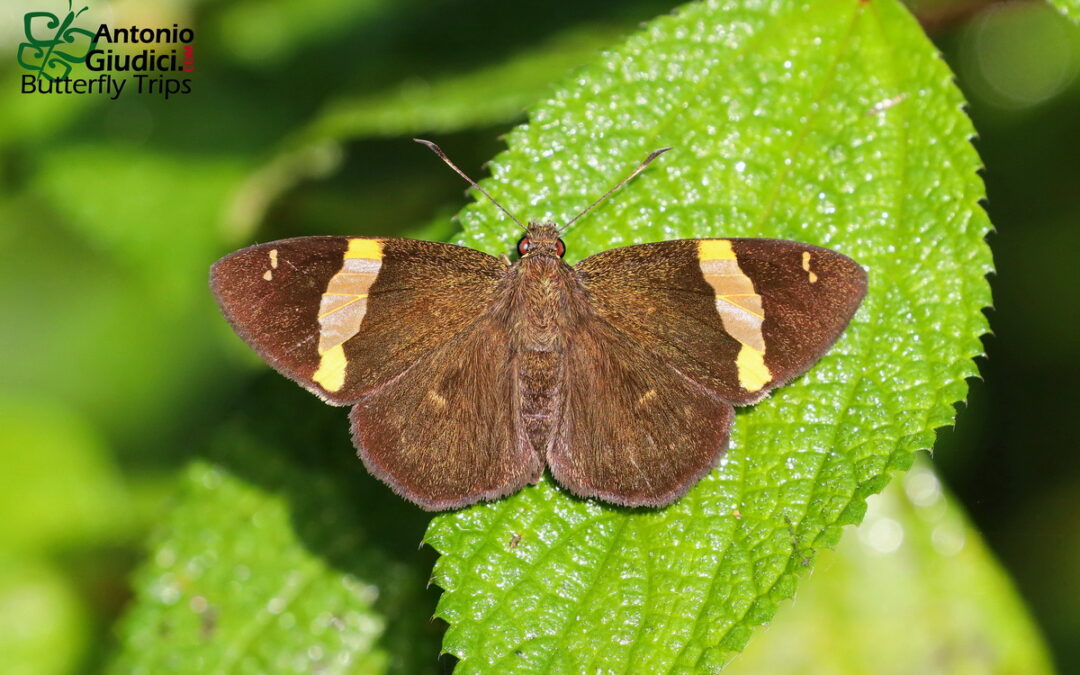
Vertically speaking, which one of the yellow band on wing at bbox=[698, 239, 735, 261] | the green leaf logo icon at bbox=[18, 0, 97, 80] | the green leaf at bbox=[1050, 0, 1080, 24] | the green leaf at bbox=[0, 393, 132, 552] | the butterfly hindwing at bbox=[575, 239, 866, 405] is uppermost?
the green leaf at bbox=[1050, 0, 1080, 24]

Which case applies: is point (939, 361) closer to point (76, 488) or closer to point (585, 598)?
point (585, 598)

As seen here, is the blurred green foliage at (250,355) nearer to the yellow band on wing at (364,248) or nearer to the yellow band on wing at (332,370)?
the yellow band on wing at (364,248)

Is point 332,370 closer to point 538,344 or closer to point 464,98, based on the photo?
point 538,344

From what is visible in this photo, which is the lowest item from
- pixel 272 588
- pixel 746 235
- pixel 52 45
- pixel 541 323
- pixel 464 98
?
pixel 272 588

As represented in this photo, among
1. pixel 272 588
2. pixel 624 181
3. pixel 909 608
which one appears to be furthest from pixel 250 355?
pixel 909 608

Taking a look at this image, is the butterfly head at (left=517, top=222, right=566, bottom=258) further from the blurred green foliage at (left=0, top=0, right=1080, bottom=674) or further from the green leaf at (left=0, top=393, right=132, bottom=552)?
the green leaf at (left=0, top=393, right=132, bottom=552)

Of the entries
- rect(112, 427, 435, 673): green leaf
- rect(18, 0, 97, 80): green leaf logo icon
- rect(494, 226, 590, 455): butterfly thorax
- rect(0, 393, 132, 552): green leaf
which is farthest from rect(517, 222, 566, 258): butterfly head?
rect(18, 0, 97, 80): green leaf logo icon

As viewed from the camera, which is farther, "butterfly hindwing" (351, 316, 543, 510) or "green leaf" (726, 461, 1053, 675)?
"green leaf" (726, 461, 1053, 675)

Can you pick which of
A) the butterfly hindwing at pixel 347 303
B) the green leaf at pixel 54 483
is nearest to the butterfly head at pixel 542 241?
the butterfly hindwing at pixel 347 303
